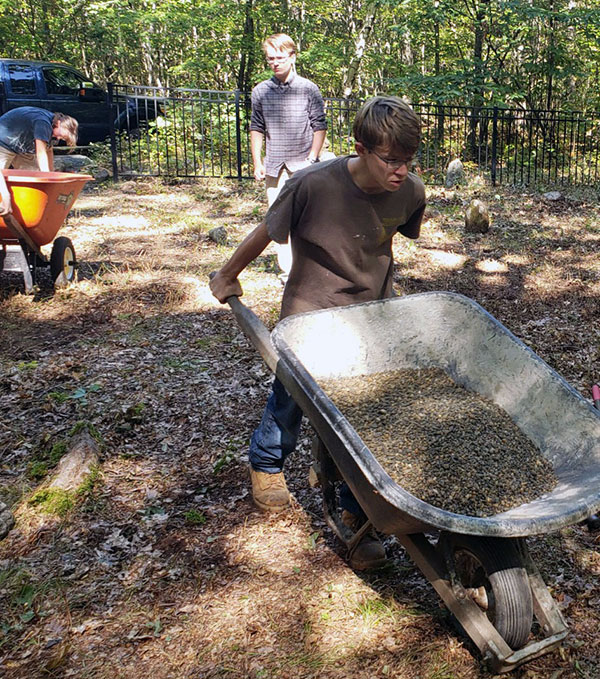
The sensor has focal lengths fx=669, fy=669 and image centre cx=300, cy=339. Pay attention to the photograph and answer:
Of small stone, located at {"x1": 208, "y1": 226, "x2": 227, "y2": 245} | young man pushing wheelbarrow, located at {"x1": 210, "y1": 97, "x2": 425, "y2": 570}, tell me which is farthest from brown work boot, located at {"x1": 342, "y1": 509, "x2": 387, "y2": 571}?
small stone, located at {"x1": 208, "y1": 226, "x2": 227, "y2": 245}

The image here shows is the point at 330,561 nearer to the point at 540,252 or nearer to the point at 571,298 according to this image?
the point at 571,298

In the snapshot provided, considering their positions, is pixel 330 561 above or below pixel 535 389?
below

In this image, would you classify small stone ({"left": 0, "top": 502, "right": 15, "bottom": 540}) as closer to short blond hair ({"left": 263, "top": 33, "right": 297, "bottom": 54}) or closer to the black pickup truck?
short blond hair ({"left": 263, "top": 33, "right": 297, "bottom": 54})

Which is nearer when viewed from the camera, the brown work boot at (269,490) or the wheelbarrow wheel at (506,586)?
the wheelbarrow wheel at (506,586)

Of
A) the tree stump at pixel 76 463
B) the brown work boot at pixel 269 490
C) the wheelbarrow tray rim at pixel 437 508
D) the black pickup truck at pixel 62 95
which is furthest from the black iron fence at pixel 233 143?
the wheelbarrow tray rim at pixel 437 508

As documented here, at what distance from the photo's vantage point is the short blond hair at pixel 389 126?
2.27 metres

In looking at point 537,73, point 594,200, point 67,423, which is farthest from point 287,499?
point 537,73

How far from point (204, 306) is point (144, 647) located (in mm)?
3870

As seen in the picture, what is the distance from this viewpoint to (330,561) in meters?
2.87

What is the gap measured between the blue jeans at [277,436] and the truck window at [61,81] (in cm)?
1221

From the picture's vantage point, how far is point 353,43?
682 inches

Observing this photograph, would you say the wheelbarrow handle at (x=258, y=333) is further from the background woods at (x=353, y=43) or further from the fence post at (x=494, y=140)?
the background woods at (x=353, y=43)

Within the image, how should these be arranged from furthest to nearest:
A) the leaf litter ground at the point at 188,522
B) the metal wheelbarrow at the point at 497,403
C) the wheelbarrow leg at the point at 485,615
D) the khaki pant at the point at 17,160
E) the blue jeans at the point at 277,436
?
the khaki pant at the point at 17,160 < the blue jeans at the point at 277,436 < the leaf litter ground at the point at 188,522 < the wheelbarrow leg at the point at 485,615 < the metal wheelbarrow at the point at 497,403

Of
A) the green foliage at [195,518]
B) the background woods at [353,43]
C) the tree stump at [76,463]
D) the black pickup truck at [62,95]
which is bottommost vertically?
the green foliage at [195,518]
